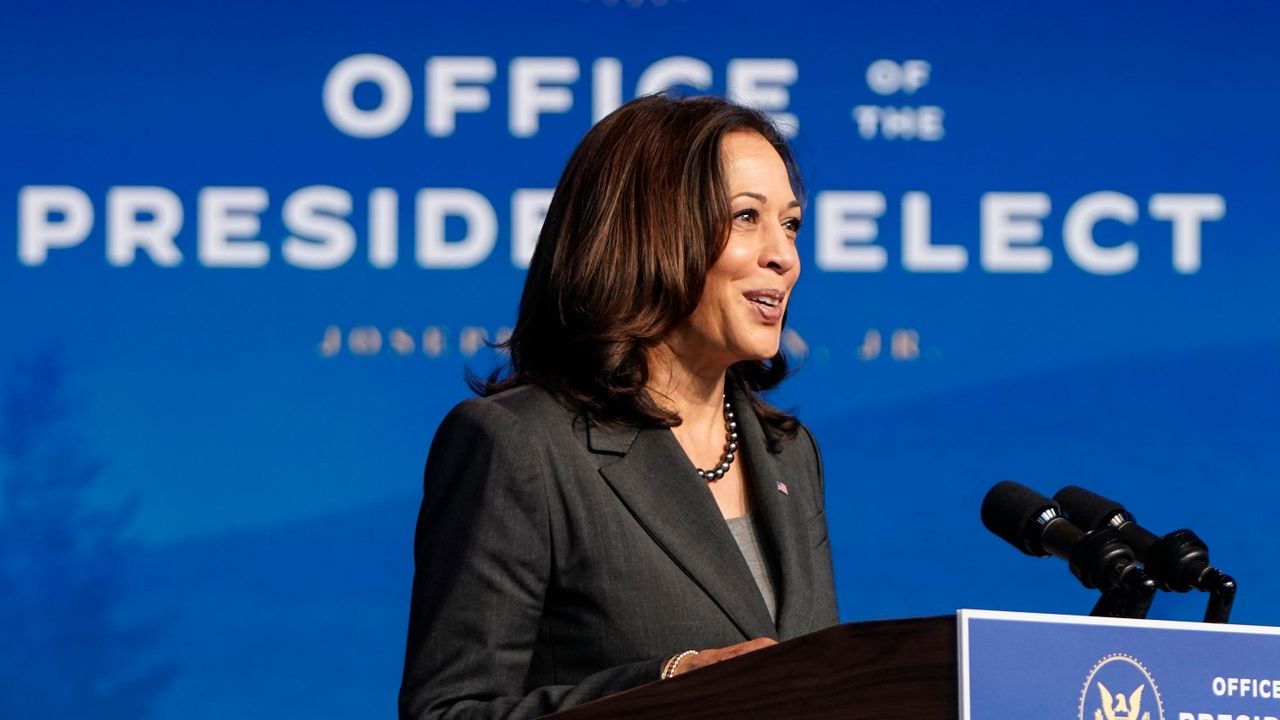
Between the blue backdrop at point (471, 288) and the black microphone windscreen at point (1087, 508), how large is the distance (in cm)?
248

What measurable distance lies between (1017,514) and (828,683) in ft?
1.31

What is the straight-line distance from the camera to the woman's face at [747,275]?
1.96 meters

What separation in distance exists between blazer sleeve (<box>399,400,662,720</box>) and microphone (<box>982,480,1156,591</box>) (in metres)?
0.44

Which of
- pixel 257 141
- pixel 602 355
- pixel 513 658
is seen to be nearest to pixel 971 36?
pixel 257 141

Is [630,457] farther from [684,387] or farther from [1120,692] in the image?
[1120,692]

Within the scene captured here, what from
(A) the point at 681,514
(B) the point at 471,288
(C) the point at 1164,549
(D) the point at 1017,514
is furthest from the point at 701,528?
(B) the point at 471,288

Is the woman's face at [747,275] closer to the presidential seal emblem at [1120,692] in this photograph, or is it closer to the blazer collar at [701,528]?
the blazer collar at [701,528]

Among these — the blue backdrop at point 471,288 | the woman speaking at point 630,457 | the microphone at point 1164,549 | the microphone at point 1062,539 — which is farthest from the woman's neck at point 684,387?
the blue backdrop at point 471,288

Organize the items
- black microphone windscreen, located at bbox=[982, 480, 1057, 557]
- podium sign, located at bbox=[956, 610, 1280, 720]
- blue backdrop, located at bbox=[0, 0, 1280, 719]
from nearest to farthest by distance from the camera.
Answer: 1. podium sign, located at bbox=[956, 610, 1280, 720]
2. black microphone windscreen, located at bbox=[982, 480, 1057, 557]
3. blue backdrop, located at bbox=[0, 0, 1280, 719]

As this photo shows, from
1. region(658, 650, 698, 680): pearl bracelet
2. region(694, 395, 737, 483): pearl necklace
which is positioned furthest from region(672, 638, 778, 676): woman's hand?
region(694, 395, 737, 483): pearl necklace

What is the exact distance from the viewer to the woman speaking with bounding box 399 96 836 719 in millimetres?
1727

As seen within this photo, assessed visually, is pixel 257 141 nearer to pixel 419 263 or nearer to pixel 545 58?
pixel 419 263

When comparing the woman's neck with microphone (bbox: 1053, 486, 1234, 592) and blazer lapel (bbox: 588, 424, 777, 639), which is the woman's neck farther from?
microphone (bbox: 1053, 486, 1234, 592)

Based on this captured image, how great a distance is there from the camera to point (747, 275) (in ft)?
6.46
